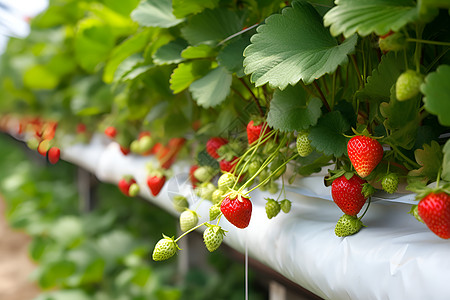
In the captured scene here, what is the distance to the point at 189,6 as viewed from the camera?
531 millimetres

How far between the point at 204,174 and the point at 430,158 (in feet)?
1.05

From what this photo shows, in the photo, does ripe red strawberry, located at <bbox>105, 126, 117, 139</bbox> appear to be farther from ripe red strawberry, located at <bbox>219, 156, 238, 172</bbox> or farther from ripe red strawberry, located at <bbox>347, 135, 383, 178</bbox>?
ripe red strawberry, located at <bbox>347, 135, 383, 178</bbox>

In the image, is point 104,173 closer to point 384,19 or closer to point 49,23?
point 49,23

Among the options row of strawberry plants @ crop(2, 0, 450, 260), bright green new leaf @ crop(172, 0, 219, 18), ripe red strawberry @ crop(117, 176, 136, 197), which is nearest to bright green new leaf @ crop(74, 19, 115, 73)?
row of strawberry plants @ crop(2, 0, 450, 260)

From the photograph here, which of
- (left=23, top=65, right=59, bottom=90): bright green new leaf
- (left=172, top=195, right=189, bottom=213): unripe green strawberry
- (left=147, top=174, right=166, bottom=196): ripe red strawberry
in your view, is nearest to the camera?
(left=172, top=195, right=189, bottom=213): unripe green strawberry

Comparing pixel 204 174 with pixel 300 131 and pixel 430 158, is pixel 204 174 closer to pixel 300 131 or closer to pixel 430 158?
pixel 300 131

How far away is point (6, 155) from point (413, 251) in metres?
4.85

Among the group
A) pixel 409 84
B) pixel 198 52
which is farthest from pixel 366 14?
pixel 198 52

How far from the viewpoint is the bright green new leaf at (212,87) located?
503mm

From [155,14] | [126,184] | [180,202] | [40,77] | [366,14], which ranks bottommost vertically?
[40,77]

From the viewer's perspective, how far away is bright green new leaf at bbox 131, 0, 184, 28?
0.60 meters

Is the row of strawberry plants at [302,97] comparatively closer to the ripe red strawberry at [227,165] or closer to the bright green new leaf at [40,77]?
the ripe red strawberry at [227,165]

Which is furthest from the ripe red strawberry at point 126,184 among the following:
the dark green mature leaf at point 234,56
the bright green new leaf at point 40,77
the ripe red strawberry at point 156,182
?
the bright green new leaf at point 40,77

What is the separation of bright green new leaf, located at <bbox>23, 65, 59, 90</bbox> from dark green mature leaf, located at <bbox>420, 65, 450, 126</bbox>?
1.51 metres
